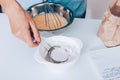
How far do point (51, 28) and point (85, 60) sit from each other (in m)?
0.14

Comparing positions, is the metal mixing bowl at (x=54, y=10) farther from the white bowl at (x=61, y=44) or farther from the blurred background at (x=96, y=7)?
the blurred background at (x=96, y=7)

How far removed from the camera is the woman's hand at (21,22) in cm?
62

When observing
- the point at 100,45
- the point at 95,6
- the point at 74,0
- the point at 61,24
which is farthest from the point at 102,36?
the point at 95,6

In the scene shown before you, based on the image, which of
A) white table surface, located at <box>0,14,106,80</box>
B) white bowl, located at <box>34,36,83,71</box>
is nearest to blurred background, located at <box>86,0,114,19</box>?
white table surface, located at <box>0,14,106,80</box>

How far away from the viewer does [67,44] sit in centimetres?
70

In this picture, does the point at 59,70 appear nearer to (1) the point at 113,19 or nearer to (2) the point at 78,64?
(2) the point at 78,64

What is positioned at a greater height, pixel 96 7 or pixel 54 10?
pixel 54 10

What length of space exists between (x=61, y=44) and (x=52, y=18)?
121 millimetres

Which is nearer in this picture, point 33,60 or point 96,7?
point 33,60

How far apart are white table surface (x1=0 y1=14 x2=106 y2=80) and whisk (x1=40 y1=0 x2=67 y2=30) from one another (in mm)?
31

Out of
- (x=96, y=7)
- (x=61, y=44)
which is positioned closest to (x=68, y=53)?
(x=61, y=44)

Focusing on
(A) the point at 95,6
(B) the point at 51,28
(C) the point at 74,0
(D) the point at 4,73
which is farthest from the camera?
(A) the point at 95,6

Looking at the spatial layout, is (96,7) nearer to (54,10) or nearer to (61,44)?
(54,10)

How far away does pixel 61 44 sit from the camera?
697 millimetres
